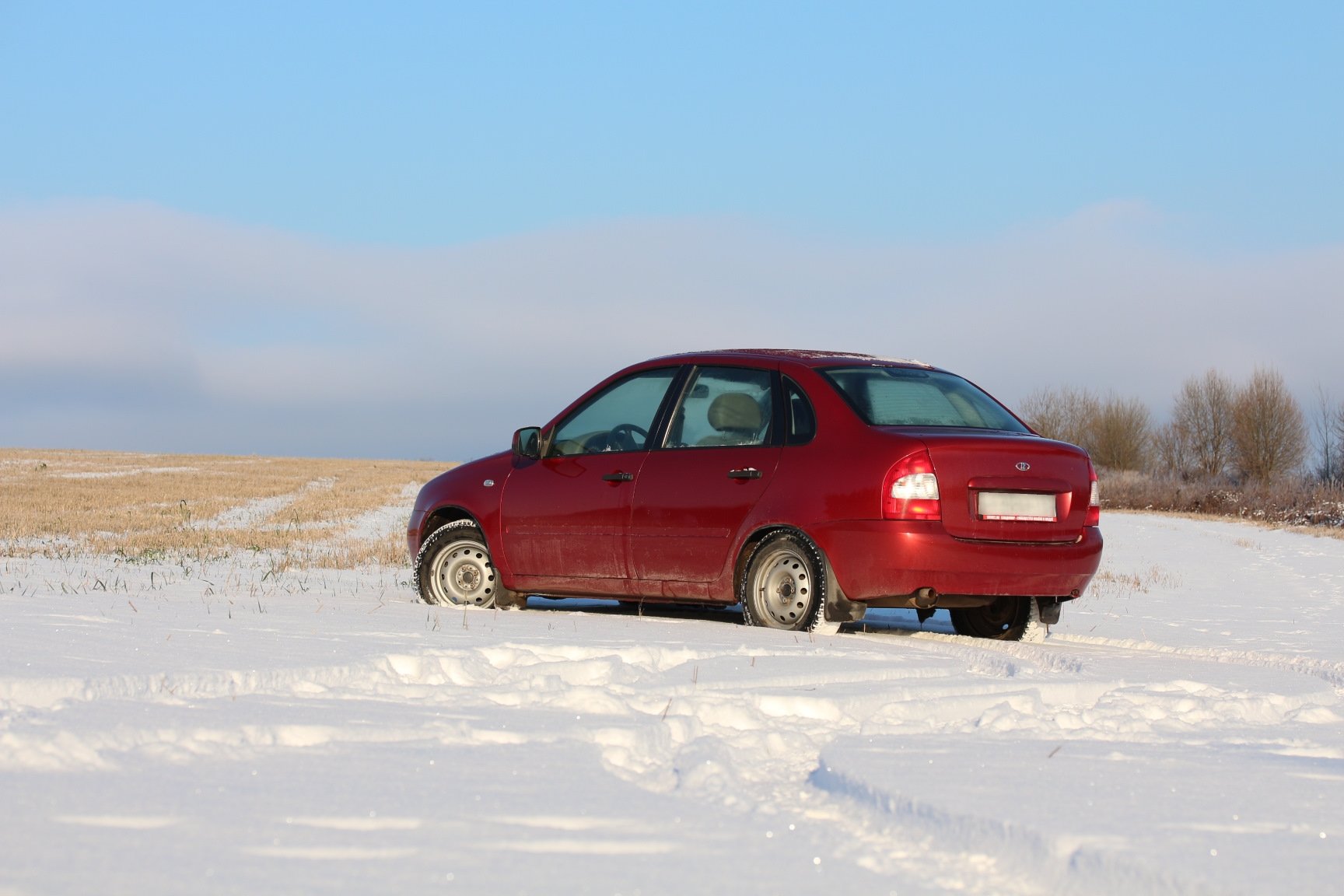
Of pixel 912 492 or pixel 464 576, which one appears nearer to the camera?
pixel 912 492

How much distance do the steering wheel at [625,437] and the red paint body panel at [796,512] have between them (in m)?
0.09

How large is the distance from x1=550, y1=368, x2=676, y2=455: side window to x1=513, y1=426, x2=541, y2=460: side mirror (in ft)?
0.30

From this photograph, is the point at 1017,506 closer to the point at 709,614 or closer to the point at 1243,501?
the point at 709,614

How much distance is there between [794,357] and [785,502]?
0.88 meters

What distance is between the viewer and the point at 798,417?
7.45 m

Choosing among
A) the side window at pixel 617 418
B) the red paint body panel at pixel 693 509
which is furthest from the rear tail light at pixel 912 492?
the side window at pixel 617 418

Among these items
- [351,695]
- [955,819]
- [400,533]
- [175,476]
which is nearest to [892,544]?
[351,695]

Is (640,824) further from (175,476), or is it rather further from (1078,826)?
(175,476)

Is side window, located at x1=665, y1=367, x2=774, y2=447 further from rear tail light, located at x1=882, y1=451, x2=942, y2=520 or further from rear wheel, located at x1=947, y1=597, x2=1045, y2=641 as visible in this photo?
rear wheel, located at x1=947, y1=597, x2=1045, y2=641

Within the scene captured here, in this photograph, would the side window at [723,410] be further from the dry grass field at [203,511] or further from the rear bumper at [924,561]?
the dry grass field at [203,511]

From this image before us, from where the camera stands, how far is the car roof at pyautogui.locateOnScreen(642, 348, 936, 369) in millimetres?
7656

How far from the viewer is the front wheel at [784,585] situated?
721 cm

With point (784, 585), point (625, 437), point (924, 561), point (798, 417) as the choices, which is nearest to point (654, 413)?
point (625, 437)

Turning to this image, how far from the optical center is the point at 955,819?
3371mm
